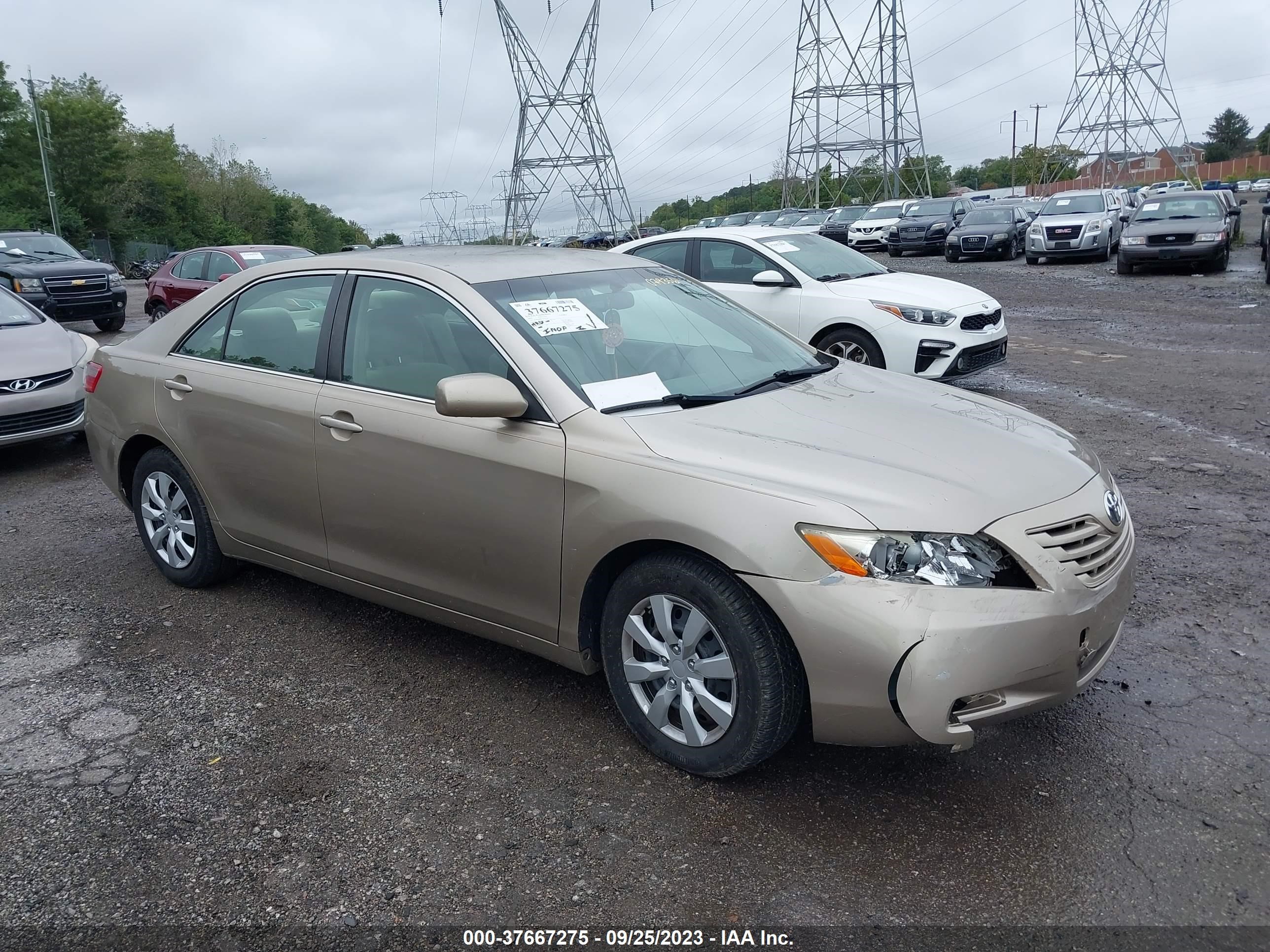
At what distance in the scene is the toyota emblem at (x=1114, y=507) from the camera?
317 centimetres

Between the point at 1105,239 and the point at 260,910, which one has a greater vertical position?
the point at 1105,239

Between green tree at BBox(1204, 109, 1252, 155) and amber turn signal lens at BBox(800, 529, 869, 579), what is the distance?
123505mm

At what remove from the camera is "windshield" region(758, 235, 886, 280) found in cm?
919

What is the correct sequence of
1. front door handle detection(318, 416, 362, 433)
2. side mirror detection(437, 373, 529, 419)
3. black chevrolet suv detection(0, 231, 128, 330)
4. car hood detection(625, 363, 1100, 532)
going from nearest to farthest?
1. car hood detection(625, 363, 1100, 532)
2. side mirror detection(437, 373, 529, 419)
3. front door handle detection(318, 416, 362, 433)
4. black chevrolet suv detection(0, 231, 128, 330)

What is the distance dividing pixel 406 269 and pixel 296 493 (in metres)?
1.04

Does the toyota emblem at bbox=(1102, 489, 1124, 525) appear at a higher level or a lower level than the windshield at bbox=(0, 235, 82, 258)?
lower

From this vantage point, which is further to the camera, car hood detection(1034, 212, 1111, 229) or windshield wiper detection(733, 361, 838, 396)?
car hood detection(1034, 212, 1111, 229)

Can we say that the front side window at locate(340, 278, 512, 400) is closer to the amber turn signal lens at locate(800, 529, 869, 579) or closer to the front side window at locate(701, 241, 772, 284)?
the amber turn signal lens at locate(800, 529, 869, 579)

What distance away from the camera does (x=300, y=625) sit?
4473mm

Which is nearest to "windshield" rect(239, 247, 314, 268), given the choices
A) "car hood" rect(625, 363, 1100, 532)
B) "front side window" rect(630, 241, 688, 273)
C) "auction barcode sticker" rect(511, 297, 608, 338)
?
"front side window" rect(630, 241, 688, 273)

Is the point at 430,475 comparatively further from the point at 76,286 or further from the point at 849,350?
the point at 76,286

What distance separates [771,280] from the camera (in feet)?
29.1

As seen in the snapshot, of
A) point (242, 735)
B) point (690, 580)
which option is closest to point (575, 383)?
point (690, 580)

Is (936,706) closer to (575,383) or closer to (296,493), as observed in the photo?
(575,383)
